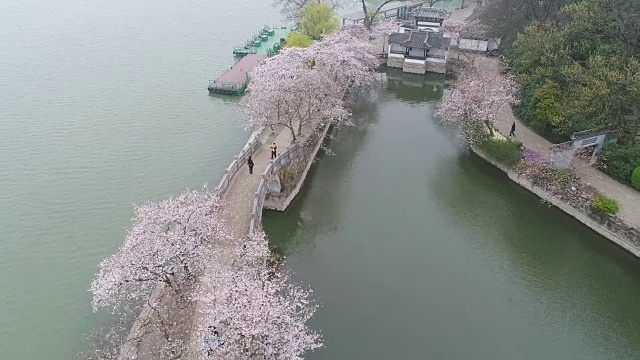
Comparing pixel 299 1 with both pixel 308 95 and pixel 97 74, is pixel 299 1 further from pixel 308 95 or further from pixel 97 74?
pixel 308 95

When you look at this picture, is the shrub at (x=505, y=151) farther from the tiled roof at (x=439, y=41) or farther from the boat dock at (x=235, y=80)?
the boat dock at (x=235, y=80)

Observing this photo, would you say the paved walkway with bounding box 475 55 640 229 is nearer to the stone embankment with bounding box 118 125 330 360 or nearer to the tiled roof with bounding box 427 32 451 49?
the tiled roof with bounding box 427 32 451 49

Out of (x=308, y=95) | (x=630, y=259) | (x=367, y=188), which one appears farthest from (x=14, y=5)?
(x=630, y=259)

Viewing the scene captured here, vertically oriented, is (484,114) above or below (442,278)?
above

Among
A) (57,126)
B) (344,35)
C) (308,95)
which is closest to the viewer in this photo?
(308,95)

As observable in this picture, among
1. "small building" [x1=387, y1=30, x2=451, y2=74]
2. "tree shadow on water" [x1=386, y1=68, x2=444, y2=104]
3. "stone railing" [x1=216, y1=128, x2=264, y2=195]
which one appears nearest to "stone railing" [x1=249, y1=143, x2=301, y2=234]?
"stone railing" [x1=216, y1=128, x2=264, y2=195]

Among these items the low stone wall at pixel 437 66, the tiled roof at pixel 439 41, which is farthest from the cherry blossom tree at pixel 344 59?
the low stone wall at pixel 437 66
